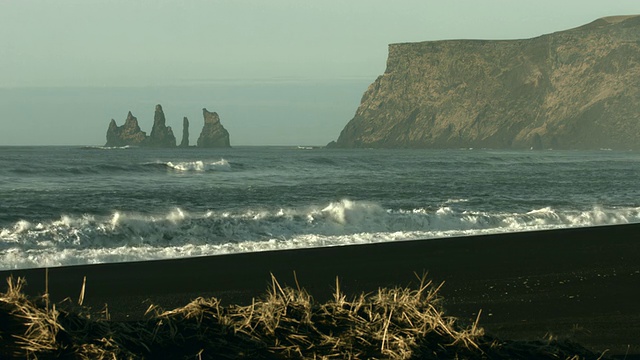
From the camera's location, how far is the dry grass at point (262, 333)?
9.73 feet

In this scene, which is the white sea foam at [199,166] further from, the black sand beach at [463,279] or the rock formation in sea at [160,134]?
the rock formation in sea at [160,134]

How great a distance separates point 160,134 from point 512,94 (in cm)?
6473

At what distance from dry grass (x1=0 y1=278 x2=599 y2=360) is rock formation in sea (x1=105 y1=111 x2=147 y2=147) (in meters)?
147

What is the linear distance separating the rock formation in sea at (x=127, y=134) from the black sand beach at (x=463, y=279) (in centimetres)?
14076

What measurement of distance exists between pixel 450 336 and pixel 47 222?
1206 cm

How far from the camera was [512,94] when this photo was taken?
496 feet

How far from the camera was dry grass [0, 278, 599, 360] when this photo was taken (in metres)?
2.96

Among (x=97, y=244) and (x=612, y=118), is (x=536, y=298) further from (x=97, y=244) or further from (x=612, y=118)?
(x=612, y=118)

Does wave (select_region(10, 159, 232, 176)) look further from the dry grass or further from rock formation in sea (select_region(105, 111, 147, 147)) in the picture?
rock formation in sea (select_region(105, 111, 147, 147))

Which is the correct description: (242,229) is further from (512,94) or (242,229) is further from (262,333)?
(512,94)

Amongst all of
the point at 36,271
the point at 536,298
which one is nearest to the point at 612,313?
the point at 536,298

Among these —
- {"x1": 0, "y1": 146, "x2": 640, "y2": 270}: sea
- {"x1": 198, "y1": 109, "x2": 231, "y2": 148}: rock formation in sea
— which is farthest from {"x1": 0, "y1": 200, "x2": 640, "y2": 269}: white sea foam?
{"x1": 198, "y1": 109, "x2": 231, "y2": 148}: rock formation in sea

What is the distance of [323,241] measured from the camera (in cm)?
1267

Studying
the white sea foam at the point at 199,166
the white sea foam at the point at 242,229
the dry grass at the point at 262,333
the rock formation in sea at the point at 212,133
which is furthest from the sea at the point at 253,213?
the rock formation in sea at the point at 212,133
